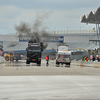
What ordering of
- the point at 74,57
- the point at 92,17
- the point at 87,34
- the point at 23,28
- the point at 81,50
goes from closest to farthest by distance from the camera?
the point at 92,17 < the point at 74,57 < the point at 81,50 < the point at 23,28 < the point at 87,34

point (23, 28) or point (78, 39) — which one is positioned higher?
point (23, 28)

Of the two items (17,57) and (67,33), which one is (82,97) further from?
(67,33)

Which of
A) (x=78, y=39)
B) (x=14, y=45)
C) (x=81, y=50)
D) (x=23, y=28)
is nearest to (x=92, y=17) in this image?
(x=78, y=39)

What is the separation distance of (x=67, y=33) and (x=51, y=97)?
288 feet

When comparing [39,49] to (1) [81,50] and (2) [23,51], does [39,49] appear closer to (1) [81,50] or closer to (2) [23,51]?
(1) [81,50]

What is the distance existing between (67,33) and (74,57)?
37.4 meters

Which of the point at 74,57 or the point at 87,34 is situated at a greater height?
the point at 87,34

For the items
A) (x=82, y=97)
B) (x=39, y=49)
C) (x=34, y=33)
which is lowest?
(x=82, y=97)

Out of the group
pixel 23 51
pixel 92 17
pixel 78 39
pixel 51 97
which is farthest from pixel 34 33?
pixel 51 97

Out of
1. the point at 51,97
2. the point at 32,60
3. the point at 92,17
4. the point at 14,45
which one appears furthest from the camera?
the point at 14,45

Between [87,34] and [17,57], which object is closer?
[17,57]

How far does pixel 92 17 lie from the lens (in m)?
51.9

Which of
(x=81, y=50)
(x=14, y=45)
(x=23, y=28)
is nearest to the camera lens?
(x=81, y=50)

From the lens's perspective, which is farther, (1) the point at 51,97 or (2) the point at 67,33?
(2) the point at 67,33
